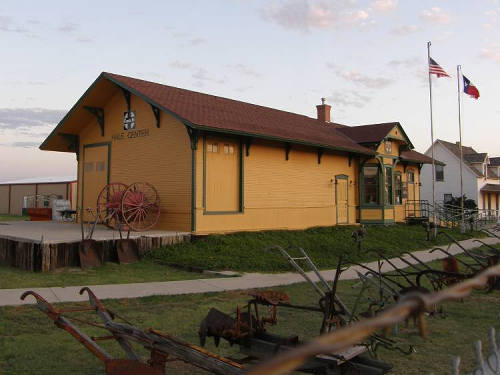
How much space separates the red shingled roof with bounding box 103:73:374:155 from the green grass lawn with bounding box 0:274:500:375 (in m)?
8.10

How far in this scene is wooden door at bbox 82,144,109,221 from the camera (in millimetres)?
20391

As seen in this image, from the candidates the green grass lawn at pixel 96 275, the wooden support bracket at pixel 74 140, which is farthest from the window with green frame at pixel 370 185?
the wooden support bracket at pixel 74 140

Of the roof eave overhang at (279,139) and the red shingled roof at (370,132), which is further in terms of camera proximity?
the red shingled roof at (370,132)

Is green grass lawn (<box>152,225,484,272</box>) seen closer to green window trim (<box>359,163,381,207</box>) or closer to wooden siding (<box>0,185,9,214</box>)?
green window trim (<box>359,163,381,207</box>)

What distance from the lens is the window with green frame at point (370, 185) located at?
23750 millimetres

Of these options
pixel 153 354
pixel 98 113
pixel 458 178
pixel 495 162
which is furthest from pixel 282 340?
pixel 495 162

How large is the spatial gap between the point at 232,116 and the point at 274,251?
754 cm

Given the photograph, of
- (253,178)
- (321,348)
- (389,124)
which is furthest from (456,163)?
(321,348)

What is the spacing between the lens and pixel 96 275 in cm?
1184

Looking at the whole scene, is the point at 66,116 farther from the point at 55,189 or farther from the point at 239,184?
the point at 55,189

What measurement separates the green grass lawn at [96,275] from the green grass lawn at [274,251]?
0.78 meters

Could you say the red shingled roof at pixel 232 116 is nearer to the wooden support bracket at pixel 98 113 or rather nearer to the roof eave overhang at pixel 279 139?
the roof eave overhang at pixel 279 139

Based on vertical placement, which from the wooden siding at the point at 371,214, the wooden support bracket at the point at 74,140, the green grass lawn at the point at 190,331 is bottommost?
the green grass lawn at the point at 190,331

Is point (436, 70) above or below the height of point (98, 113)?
above
